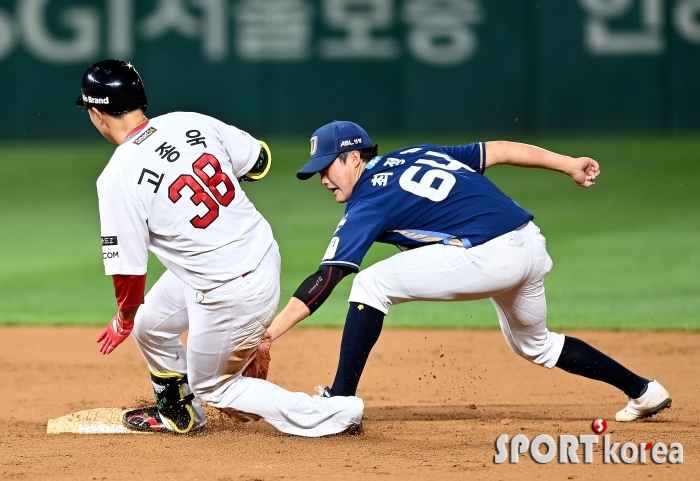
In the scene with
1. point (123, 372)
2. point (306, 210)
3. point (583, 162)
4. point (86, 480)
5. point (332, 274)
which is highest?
point (583, 162)

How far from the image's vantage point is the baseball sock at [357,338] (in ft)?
15.7

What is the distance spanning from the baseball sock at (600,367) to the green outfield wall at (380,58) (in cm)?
1057

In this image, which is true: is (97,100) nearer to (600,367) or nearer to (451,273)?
(451,273)

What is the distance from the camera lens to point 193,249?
4555 mm

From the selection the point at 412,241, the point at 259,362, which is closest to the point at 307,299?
the point at 259,362

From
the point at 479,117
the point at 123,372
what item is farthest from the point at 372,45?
the point at 123,372

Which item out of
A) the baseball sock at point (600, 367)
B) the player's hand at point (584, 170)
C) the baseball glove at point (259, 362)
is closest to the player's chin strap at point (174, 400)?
the baseball glove at point (259, 362)

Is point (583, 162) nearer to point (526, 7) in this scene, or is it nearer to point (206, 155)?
point (206, 155)

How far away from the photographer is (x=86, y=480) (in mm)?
4195

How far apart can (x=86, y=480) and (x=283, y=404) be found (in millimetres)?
992

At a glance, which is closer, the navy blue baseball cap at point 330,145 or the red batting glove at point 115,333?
the red batting glove at point 115,333

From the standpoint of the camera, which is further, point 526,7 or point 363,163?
point 526,7

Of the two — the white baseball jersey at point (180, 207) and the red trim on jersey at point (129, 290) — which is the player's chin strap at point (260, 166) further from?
the red trim on jersey at point (129, 290)

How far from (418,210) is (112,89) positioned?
4.85ft
